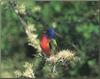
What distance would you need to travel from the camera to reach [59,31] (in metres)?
2.08

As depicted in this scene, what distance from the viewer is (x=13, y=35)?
221cm

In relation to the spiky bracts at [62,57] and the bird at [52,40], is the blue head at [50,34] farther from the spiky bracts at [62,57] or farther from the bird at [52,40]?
the spiky bracts at [62,57]

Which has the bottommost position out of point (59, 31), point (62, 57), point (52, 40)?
point (62, 57)

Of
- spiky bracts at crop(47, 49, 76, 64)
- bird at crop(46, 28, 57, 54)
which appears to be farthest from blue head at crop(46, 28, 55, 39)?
spiky bracts at crop(47, 49, 76, 64)

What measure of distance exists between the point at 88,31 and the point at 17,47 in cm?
47

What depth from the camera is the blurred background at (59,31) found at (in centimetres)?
186

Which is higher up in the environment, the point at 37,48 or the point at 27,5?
the point at 27,5

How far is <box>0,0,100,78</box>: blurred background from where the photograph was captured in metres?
1.86

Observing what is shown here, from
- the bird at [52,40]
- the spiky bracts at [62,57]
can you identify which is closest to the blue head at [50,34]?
the bird at [52,40]

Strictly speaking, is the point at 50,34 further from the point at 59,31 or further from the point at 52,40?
the point at 59,31

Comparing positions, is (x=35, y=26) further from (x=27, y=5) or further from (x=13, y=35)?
(x=13, y=35)

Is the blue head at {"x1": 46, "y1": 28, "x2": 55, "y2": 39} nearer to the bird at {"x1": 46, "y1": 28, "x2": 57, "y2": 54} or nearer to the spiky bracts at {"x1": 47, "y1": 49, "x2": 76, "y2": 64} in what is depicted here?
the bird at {"x1": 46, "y1": 28, "x2": 57, "y2": 54}

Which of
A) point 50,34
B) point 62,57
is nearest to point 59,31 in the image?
point 50,34

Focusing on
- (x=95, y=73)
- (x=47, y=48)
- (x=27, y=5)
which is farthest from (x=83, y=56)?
(x=27, y=5)
